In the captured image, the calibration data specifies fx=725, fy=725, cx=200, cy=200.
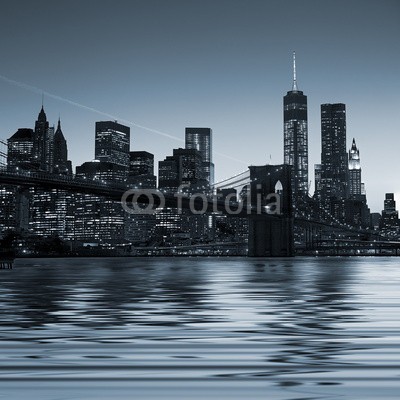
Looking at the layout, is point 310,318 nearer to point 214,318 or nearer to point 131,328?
point 214,318

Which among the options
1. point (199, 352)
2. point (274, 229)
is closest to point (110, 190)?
point (274, 229)

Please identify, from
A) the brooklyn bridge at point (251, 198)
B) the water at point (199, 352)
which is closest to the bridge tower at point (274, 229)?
the brooklyn bridge at point (251, 198)

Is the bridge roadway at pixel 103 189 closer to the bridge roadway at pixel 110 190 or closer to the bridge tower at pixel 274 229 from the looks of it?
the bridge roadway at pixel 110 190

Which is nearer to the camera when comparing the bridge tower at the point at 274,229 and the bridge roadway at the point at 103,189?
the bridge roadway at the point at 103,189

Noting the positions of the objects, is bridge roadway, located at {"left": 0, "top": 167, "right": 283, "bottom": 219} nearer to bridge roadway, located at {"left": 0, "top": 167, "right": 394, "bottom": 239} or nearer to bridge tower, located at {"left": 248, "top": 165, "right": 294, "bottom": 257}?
bridge roadway, located at {"left": 0, "top": 167, "right": 394, "bottom": 239}

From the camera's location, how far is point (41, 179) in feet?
200

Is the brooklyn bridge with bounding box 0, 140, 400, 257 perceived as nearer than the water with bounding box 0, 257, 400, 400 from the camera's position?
No

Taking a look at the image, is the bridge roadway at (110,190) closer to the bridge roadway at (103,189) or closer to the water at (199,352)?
the bridge roadway at (103,189)

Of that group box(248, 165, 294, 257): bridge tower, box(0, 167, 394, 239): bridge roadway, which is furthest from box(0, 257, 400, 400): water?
box(248, 165, 294, 257): bridge tower

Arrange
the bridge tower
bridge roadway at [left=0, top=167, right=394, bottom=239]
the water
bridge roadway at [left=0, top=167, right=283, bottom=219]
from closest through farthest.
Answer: the water < bridge roadway at [left=0, top=167, right=394, bottom=239] < bridge roadway at [left=0, top=167, right=283, bottom=219] < the bridge tower

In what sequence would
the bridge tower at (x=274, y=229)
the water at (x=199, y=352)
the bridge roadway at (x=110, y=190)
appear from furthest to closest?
the bridge tower at (x=274, y=229) → the bridge roadway at (x=110, y=190) → the water at (x=199, y=352)

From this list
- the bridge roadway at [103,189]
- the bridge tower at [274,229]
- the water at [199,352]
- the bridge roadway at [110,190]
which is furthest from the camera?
the bridge tower at [274,229]

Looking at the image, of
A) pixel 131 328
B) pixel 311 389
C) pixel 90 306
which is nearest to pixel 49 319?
pixel 131 328

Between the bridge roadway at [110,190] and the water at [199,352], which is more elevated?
the bridge roadway at [110,190]
